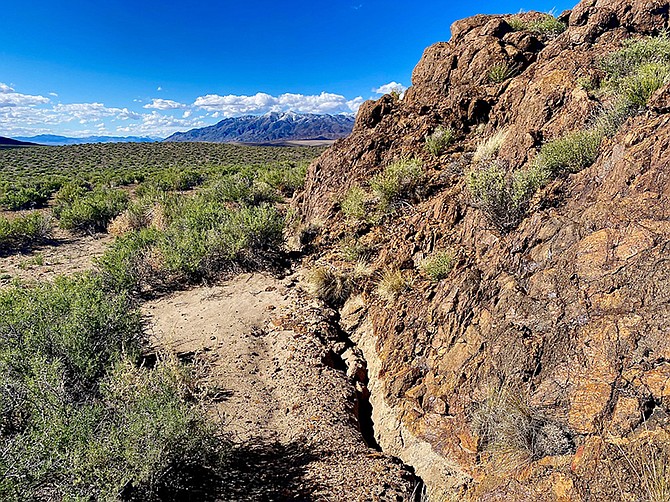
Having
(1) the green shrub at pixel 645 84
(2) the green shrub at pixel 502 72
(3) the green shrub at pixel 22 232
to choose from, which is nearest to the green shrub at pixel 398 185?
(2) the green shrub at pixel 502 72

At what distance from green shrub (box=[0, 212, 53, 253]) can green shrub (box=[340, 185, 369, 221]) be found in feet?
31.9

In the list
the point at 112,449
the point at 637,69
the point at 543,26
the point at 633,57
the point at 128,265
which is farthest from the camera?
the point at 543,26

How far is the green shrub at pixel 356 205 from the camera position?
7.86 metres

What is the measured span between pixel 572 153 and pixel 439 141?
11.6 ft

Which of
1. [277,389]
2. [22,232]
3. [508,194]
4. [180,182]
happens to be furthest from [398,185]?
[180,182]

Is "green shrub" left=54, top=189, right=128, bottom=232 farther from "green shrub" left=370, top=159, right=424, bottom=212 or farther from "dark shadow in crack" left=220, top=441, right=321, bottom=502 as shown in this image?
"dark shadow in crack" left=220, top=441, right=321, bottom=502

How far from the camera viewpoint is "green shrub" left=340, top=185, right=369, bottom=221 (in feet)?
25.8

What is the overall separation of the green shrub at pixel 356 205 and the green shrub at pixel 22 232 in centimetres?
971

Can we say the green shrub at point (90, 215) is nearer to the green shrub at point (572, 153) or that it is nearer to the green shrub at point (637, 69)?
the green shrub at point (572, 153)

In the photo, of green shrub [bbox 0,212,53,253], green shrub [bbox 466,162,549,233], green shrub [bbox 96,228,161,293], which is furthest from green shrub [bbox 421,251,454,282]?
green shrub [bbox 0,212,53,253]

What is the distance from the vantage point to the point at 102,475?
2953 mm

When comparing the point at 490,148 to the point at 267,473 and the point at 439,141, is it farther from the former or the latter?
the point at 267,473

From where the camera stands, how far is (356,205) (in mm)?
7914

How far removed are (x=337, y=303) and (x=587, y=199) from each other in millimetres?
3985
